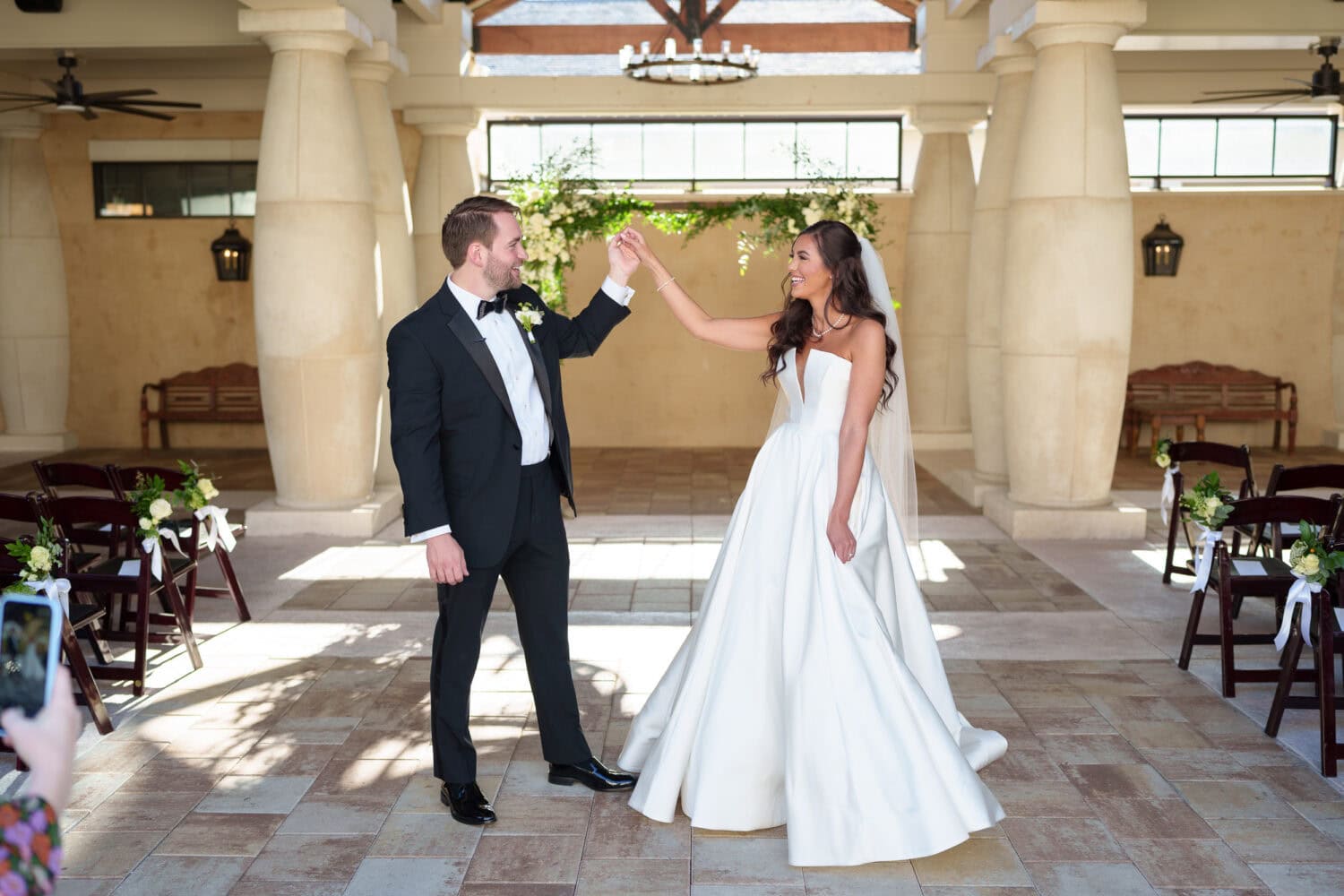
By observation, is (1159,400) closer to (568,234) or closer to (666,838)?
(568,234)

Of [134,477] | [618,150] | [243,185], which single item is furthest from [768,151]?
[134,477]

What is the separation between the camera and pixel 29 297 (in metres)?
13.9

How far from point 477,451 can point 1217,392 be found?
12.8m

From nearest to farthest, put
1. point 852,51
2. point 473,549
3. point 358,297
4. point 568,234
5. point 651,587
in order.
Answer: point 473,549, point 651,587, point 358,297, point 568,234, point 852,51

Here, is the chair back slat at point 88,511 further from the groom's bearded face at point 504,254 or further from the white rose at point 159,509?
the groom's bearded face at point 504,254

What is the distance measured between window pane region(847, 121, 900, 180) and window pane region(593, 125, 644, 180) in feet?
8.35

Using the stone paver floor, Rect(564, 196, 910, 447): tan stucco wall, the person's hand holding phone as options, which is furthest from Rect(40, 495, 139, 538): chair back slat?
Rect(564, 196, 910, 447): tan stucco wall

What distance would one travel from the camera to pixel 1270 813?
4.29m

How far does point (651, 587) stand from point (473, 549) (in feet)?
12.3

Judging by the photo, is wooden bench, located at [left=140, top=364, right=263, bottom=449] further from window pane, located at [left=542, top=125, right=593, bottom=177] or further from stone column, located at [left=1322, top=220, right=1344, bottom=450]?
stone column, located at [left=1322, top=220, right=1344, bottom=450]

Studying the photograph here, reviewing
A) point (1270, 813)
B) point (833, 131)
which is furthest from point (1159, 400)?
point (1270, 813)

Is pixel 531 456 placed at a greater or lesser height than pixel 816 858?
greater

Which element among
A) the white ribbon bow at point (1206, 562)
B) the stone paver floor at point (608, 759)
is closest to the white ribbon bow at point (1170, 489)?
the stone paver floor at point (608, 759)

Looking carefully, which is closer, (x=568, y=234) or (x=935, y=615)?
(x=935, y=615)
